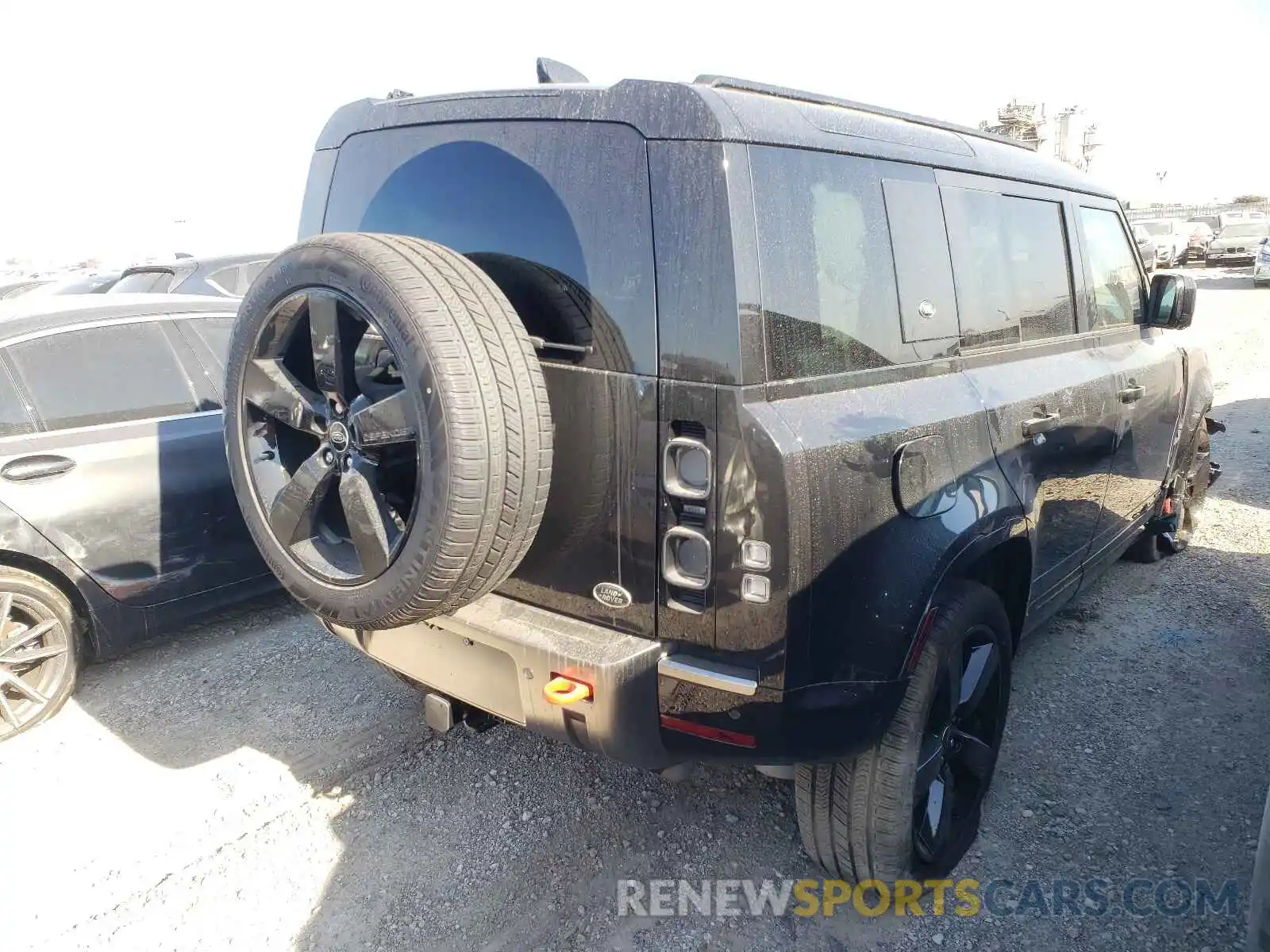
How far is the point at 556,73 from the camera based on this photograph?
2.37m

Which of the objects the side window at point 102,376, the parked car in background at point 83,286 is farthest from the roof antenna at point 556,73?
the parked car in background at point 83,286

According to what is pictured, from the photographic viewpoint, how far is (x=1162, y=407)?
3.85 metres

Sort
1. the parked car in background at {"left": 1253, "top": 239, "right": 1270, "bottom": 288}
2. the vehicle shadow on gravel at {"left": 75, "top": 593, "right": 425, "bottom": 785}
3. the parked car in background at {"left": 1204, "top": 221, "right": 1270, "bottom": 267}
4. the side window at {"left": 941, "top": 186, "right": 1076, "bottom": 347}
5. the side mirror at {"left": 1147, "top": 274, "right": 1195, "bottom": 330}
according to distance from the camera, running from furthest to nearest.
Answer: the parked car in background at {"left": 1204, "top": 221, "right": 1270, "bottom": 267} → the parked car in background at {"left": 1253, "top": 239, "right": 1270, "bottom": 288} → the side mirror at {"left": 1147, "top": 274, "right": 1195, "bottom": 330} → the vehicle shadow on gravel at {"left": 75, "top": 593, "right": 425, "bottom": 785} → the side window at {"left": 941, "top": 186, "right": 1076, "bottom": 347}

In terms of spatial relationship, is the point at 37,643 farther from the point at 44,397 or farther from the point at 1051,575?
the point at 1051,575

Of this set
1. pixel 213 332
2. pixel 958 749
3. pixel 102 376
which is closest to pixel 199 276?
pixel 213 332

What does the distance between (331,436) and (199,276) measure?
636 centimetres

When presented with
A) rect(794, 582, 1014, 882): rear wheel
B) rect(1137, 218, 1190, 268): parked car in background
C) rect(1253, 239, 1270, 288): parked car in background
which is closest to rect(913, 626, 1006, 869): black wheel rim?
rect(794, 582, 1014, 882): rear wheel

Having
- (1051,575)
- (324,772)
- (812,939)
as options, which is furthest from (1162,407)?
(324,772)

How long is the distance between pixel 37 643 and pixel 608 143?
10.5ft

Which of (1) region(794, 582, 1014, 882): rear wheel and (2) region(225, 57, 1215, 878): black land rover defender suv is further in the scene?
(1) region(794, 582, 1014, 882): rear wheel

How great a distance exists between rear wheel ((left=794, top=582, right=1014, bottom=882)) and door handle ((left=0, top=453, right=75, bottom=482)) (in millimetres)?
3191

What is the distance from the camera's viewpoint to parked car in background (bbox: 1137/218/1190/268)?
2548 centimetres

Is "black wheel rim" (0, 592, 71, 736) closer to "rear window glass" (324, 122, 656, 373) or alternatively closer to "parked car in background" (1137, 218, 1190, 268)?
"rear window glass" (324, 122, 656, 373)

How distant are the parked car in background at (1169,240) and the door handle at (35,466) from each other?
28.5m
